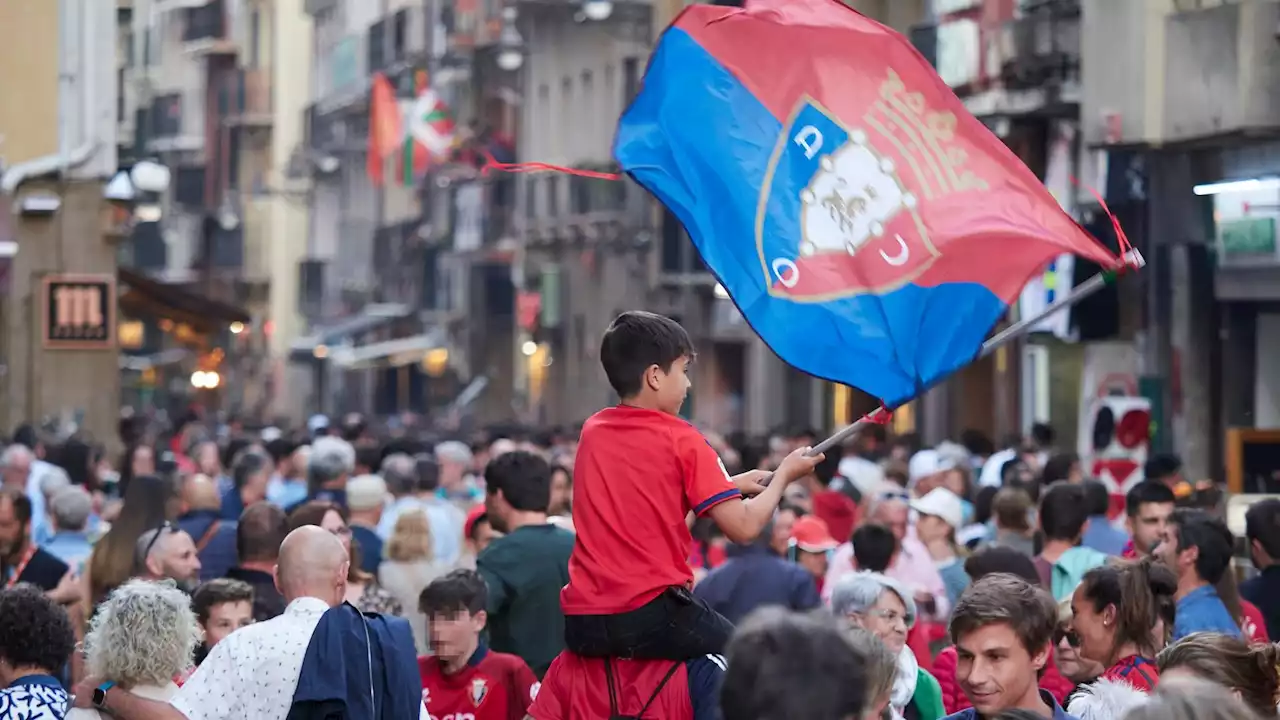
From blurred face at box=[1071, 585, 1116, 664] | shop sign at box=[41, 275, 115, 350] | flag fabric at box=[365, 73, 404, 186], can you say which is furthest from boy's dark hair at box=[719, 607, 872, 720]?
flag fabric at box=[365, 73, 404, 186]

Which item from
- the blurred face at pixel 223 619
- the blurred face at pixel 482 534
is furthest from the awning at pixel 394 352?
the blurred face at pixel 223 619

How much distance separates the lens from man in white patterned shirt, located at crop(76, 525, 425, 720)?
6875mm

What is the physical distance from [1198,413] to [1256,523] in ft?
46.5

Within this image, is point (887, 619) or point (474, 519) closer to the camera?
point (887, 619)

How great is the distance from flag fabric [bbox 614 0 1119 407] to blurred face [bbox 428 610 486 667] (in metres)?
1.64

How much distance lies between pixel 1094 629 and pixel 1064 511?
3.31 meters

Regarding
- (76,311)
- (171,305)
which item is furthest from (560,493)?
(171,305)

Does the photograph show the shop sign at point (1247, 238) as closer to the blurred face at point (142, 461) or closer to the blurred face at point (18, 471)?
the blurred face at point (142, 461)

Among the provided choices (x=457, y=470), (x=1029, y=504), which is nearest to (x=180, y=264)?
(x=457, y=470)

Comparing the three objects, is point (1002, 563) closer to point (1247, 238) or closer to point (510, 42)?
point (1247, 238)

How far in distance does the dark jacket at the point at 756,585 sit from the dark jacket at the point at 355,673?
3.06 meters

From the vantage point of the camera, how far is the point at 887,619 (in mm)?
8258

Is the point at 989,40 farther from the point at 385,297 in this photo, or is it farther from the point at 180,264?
the point at 180,264

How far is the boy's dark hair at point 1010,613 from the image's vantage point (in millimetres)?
6246
